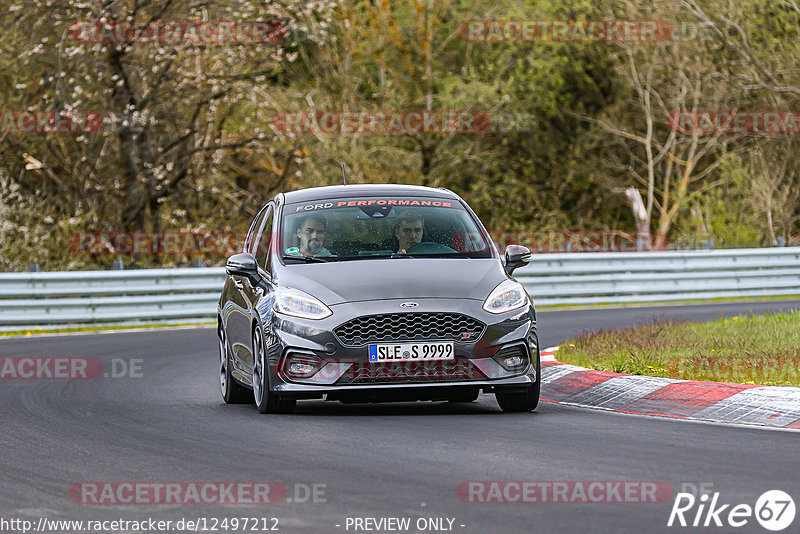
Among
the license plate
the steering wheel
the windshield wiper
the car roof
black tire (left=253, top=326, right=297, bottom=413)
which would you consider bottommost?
black tire (left=253, top=326, right=297, bottom=413)

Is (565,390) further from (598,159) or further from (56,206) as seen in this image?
(598,159)

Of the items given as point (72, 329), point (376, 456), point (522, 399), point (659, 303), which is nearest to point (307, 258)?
point (522, 399)

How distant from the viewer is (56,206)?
29375 millimetres

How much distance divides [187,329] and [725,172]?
18.8m

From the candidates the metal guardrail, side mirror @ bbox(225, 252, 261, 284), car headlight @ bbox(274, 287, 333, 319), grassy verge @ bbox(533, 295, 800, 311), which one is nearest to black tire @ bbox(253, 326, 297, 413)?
car headlight @ bbox(274, 287, 333, 319)

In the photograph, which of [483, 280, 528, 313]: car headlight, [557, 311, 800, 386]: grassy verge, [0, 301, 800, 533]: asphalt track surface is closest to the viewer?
[0, 301, 800, 533]: asphalt track surface

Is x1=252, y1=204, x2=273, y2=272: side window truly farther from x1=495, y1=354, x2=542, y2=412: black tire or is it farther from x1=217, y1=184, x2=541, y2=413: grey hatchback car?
x1=495, y1=354, x2=542, y2=412: black tire

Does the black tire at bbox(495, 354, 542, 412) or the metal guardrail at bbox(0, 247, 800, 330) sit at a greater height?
the black tire at bbox(495, 354, 542, 412)

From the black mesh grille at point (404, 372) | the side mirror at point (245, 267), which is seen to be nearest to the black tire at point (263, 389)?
the side mirror at point (245, 267)

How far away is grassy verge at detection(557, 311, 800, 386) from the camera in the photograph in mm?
11656

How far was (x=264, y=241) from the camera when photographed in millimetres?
12047

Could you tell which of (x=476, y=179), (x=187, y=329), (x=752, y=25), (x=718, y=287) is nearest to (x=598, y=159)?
(x=476, y=179)

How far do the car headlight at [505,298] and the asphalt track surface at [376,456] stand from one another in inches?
30.9

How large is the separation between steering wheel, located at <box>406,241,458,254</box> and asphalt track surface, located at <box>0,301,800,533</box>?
1218mm
